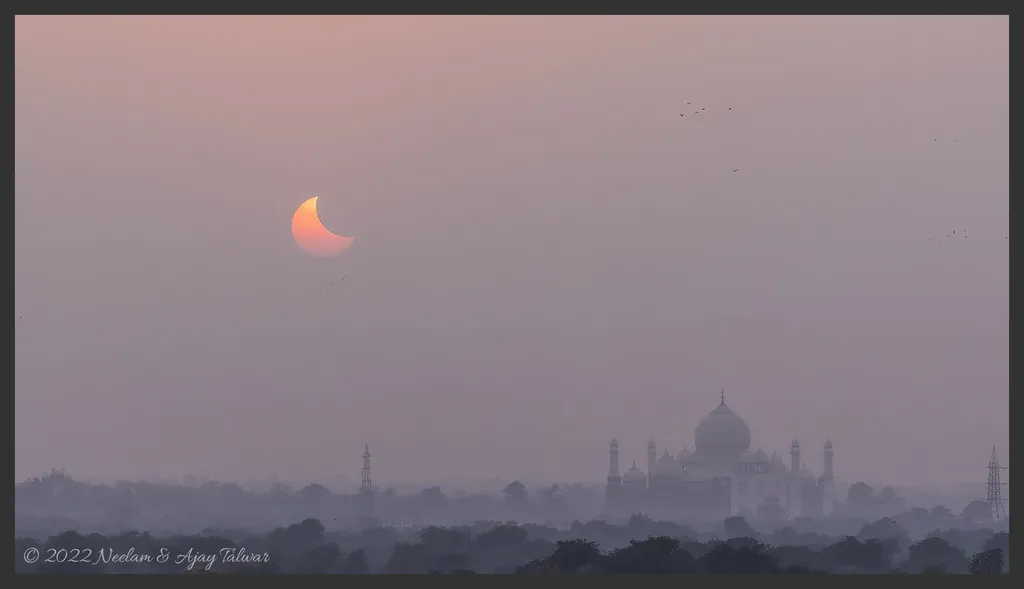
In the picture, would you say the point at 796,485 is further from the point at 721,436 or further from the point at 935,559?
the point at 935,559

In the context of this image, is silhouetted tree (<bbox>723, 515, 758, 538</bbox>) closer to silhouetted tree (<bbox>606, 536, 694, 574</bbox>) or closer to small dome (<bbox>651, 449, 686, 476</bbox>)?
small dome (<bbox>651, 449, 686, 476</bbox>)

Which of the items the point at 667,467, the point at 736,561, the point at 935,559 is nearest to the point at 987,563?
the point at 935,559

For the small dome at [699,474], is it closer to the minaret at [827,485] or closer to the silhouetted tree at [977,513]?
the minaret at [827,485]

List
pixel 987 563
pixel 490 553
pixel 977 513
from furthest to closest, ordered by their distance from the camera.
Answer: pixel 977 513 < pixel 490 553 < pixel 987 563

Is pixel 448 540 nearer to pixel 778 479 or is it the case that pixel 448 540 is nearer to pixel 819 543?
pixel 819 543

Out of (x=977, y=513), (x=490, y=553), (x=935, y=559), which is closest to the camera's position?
(x=935, y=559)

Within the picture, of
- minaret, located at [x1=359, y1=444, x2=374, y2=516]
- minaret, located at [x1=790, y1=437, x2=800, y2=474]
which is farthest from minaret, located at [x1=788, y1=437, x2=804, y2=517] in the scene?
minaret, located at [x1=359, y1=444, x2=374, y2=516]
